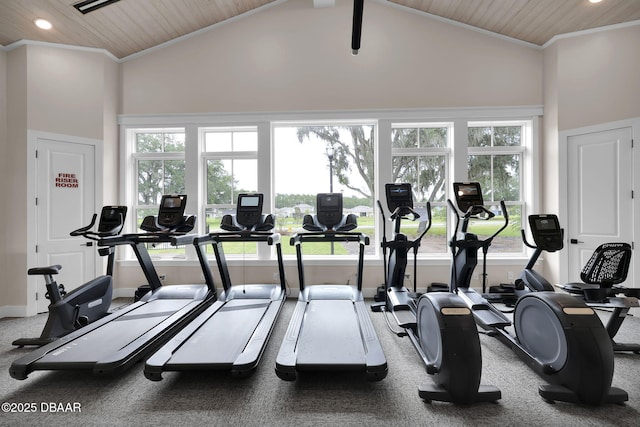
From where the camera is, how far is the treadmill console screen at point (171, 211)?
3949mm

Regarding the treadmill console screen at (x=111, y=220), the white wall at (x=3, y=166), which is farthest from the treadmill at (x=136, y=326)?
the white wall at (x=3, y=166)

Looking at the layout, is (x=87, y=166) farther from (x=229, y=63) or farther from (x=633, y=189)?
(x=633, y=189)

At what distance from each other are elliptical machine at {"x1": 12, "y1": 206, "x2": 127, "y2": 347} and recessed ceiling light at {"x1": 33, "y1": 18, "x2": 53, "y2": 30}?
102 inches

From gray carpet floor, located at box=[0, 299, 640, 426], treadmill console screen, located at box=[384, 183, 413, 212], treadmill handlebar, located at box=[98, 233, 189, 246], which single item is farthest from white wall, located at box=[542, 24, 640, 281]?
treadmill handlebar, located at box=[98, 233, 189, 246]

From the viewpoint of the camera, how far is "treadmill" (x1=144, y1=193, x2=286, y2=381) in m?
2.36

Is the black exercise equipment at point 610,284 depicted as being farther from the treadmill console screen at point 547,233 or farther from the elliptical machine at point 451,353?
the elliptical machine at point 451,353

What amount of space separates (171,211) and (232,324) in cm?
179

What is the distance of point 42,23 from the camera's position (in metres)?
3.91

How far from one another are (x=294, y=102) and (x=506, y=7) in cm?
327

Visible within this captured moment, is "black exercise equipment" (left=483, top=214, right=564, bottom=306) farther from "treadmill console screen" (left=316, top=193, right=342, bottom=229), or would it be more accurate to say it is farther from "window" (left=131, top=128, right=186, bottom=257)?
"window" (left=131, top=128, right=186, bottom=257)

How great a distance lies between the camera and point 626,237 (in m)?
4.08

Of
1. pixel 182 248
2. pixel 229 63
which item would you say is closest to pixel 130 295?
pixel 182 248

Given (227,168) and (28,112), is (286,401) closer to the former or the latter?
(227,168)

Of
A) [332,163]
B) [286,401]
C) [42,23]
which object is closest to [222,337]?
[286,401]
